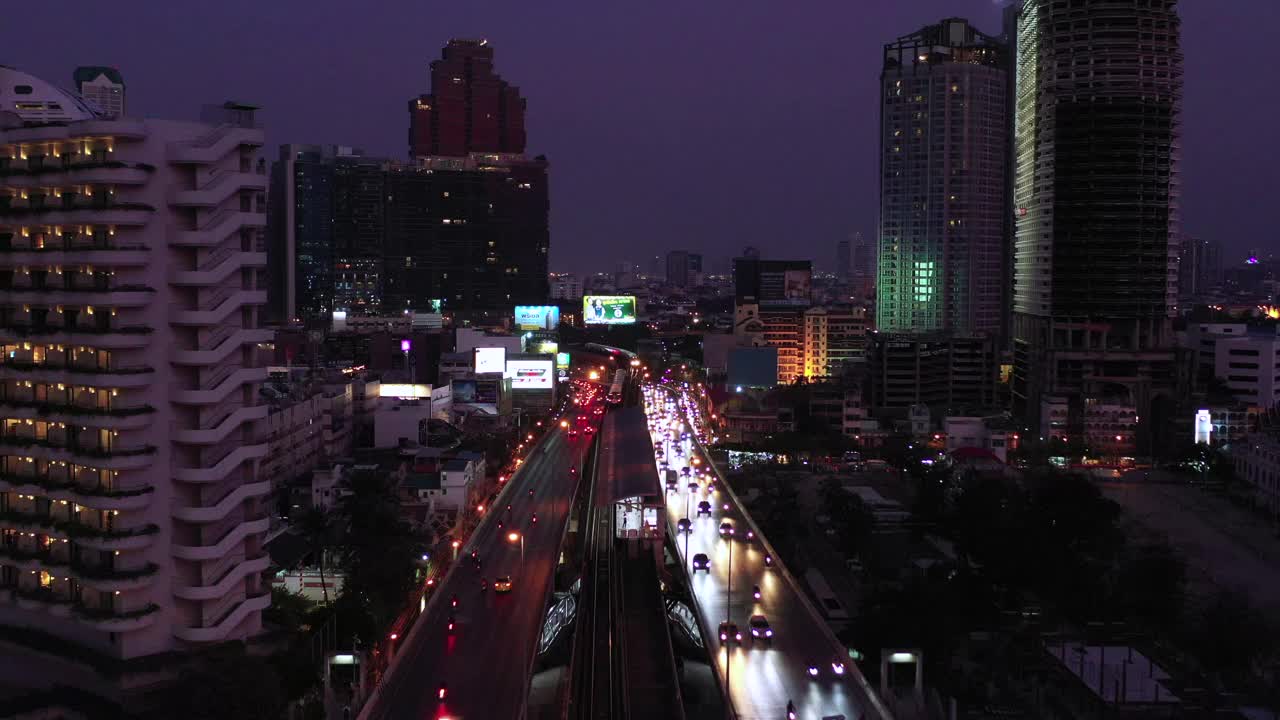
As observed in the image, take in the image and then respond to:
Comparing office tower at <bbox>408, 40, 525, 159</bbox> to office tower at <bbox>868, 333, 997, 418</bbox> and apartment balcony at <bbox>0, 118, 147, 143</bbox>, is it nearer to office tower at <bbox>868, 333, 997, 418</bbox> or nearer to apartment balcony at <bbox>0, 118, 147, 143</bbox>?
office tower at <bbox>868, 333, 997, 418</bbox>

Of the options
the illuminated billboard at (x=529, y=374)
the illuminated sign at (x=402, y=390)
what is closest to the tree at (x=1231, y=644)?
the illuminated sign at (x=402, y=390)

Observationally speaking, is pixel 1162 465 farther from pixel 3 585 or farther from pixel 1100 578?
pixel 3 585

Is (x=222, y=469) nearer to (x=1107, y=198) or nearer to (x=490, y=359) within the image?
(x=490, y=359)

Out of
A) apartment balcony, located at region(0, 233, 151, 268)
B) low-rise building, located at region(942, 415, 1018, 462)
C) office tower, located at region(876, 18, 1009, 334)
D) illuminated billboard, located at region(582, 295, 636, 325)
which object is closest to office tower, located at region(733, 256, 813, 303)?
illuminated billboard, located at region(582, 295, 636, 325)

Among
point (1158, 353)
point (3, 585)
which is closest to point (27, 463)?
point (3, 585)

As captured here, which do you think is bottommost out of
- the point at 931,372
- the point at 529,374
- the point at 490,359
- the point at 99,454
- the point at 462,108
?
the point at 529,374

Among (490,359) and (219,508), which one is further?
(490,359)

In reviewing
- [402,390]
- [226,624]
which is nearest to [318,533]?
[226,624]
